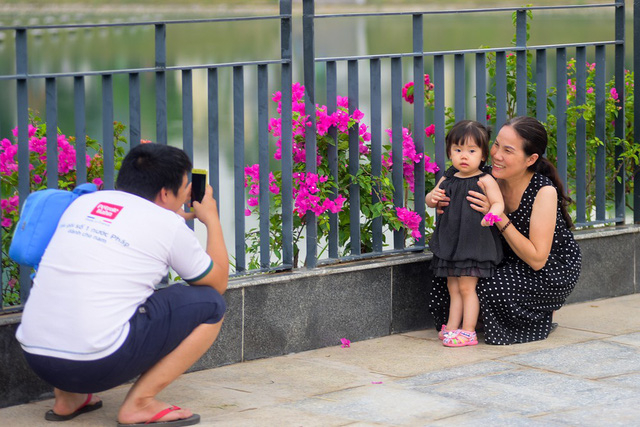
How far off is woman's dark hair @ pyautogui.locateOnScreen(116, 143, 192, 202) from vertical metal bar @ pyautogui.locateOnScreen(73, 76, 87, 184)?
2.08ft

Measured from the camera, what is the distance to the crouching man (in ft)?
11.6

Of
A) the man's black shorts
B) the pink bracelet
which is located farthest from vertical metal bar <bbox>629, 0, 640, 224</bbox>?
the man's black shorts

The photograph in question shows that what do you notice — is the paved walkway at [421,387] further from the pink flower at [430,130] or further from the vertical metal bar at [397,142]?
the pink flower at [430,130]

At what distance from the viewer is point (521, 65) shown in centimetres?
571

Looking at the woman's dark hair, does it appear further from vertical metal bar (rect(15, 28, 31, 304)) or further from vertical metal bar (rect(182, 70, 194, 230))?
vertical metal bar (rect(182, 70, 194, 230))

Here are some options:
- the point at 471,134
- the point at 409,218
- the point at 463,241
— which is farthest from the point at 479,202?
the point at 409,218

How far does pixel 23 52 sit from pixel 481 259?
2.18 m

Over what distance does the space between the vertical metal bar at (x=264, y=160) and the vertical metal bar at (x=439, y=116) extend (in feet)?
3.10

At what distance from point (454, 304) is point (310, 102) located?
1152 mm

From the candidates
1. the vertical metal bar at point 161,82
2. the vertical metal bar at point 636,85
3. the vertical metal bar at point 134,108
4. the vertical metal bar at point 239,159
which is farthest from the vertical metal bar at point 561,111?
the vertical metal bar at point 134,108

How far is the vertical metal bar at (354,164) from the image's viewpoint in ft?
16.8

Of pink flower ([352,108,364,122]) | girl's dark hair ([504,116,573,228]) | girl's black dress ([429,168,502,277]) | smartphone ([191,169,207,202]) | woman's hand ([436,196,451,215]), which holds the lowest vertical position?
girl's black dress ([429,168,502,277])

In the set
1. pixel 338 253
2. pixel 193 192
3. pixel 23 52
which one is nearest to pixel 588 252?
pixel 338 253

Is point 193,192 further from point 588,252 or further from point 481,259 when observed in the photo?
point 588,252
